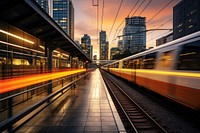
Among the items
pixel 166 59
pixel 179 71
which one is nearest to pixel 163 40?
pixel 166 59

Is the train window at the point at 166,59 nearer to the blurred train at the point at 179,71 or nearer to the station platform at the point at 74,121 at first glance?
the blurred train at the point at 179,71

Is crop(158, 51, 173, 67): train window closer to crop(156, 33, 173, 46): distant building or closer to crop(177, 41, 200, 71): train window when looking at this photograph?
crop(177, 41, 200, 71): train window

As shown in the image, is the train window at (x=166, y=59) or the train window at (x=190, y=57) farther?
the train window at (x=166, y=59)

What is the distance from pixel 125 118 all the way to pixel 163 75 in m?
3.18

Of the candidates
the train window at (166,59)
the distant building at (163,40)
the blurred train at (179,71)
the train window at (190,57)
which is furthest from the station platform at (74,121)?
the distant building at (163,40)

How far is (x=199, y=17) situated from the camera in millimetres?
76938

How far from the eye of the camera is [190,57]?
7.12m

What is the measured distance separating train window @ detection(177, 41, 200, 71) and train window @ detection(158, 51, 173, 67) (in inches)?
42.0

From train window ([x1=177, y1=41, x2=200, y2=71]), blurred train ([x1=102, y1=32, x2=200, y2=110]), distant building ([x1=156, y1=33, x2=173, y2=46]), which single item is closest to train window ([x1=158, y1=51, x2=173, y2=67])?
blurred train ([x1=102, y1=32, x2=200, y2=110])

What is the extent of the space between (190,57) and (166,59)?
246 cm

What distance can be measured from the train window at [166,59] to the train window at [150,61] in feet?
4.25

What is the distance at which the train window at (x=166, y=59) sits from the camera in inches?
359

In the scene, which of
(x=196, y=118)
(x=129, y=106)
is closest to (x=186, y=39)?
(x=196, y=118)

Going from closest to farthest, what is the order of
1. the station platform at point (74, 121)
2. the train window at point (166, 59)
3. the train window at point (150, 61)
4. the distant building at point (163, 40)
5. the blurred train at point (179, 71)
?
1. the station platform at point (74, 121)
2. the blurred train at point (179, 71)
3. the train window at point (166, 59)
4. the train window at point (150, 61)
5. the distant building at point (163, 40)
